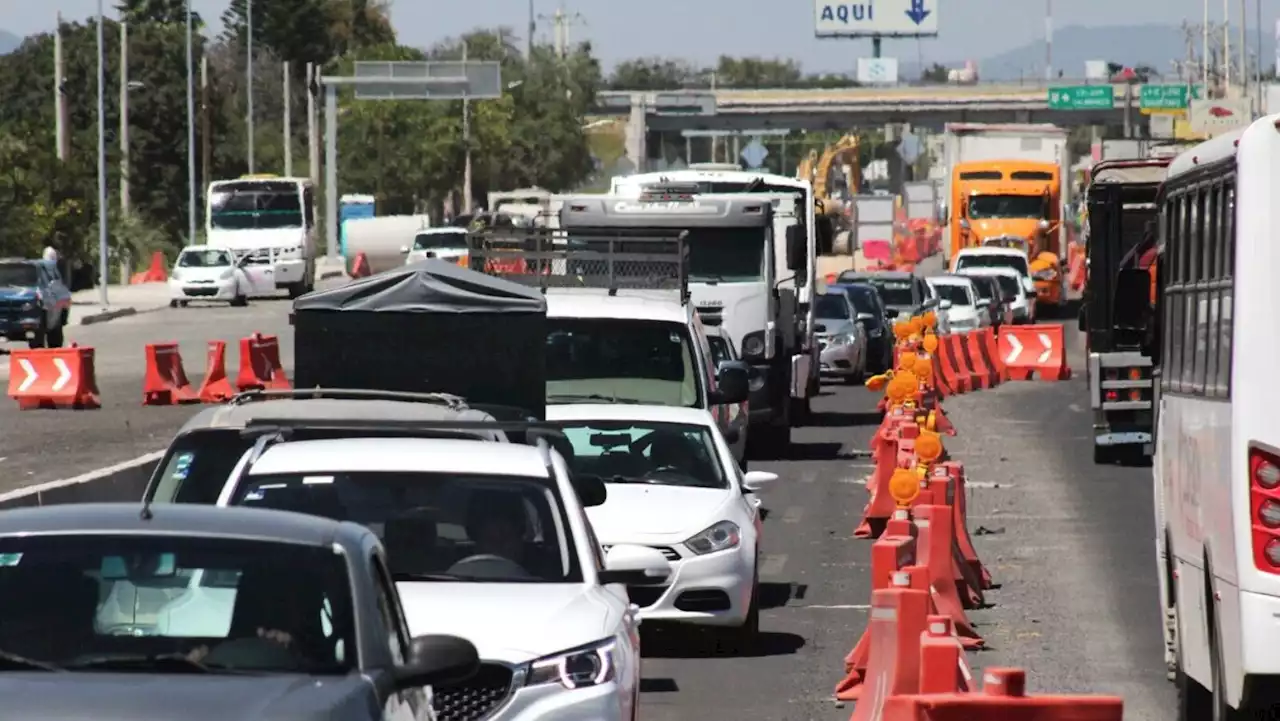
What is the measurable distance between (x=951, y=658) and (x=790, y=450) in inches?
800

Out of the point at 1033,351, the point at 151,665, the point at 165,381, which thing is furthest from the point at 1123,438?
the point at 151,665

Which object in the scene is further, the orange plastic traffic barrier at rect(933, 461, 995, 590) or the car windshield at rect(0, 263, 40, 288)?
the car windshield at rect(0, 263, 40, 288)

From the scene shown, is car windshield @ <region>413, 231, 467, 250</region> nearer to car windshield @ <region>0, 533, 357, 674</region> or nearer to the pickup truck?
the pickup truck

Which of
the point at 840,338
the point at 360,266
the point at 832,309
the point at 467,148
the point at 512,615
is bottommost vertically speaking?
the point at 360,266

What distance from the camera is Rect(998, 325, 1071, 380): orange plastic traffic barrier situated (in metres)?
42.8

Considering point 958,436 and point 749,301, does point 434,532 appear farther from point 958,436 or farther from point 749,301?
point 958,436

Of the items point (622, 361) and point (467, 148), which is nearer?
point (622, 361)

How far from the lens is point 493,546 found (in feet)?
31.6

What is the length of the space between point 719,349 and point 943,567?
34.1ft

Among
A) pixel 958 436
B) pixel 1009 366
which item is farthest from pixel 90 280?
pixel 958 436

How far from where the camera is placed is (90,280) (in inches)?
2970

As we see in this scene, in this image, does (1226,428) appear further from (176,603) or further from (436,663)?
(176,603)

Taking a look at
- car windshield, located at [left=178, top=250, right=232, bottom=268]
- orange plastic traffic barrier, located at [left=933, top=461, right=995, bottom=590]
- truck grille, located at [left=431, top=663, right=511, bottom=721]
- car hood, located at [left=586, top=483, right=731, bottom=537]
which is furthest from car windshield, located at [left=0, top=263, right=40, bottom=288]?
truck grille, located at [left=431, top=663, right=511, bottom=721]

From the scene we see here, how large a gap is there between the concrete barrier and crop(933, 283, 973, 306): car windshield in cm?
3067
